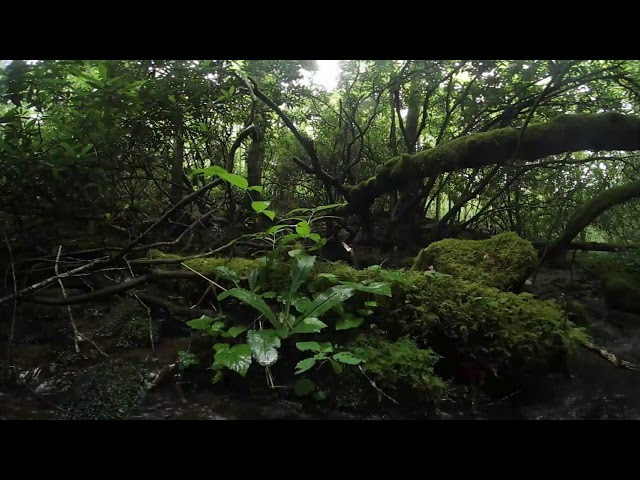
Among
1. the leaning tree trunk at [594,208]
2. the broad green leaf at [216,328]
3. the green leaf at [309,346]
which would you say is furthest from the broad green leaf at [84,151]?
the leaning tree trunk at [594,208]

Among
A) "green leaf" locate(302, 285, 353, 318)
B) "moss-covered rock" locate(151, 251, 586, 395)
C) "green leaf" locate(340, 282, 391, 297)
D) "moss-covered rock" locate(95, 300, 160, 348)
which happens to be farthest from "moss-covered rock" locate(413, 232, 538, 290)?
"moss-covered rock" locate(95, 300, 160, 348)

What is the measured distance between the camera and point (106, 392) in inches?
50.6

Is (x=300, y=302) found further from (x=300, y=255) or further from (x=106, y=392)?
(x=106, y=392)

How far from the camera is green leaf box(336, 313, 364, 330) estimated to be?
1.57 m

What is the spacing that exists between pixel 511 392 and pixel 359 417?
63 cm

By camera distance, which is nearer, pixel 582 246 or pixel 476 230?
pixel 582 246

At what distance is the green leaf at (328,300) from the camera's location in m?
1.55

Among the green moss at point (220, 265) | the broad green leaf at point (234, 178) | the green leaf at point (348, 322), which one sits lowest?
the green leaf at point (348, 322)

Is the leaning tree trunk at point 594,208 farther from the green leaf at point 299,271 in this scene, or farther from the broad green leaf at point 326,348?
the broad green leaf at point 326,348

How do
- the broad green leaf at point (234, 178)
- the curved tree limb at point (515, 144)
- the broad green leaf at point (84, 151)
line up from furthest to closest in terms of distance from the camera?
1. the curved tree limb at point (515, 144)
2. the broad green leaf at point (84, 151)
3. the broad green leaf at point (234, 178)

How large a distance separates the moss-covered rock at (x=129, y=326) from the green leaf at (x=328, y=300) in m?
0.79
